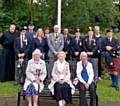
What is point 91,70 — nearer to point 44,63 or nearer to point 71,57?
point 44,63

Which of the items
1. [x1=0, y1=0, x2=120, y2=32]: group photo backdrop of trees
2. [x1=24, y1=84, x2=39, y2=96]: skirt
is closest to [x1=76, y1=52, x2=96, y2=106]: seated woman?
[x1=24, y1=84, x2=39, y2=96]: skirt

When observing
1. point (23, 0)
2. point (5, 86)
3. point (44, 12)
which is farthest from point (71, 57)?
point (23, 0)

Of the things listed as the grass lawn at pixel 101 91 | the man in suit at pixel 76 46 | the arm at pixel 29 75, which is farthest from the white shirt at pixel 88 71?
the man in suit at pixel 76 46

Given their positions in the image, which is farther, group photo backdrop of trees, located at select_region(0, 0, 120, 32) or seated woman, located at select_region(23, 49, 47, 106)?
group photo backdrop of trees, located at select_region(0, 0, 120, 32)

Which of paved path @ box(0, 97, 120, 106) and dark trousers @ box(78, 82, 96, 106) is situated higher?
dark trousers @ box(78, 82, 96, 106)

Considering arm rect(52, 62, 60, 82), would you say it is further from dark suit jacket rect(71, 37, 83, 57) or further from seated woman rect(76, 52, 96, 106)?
dark suit jacket rect(71, 37, 83, 57)

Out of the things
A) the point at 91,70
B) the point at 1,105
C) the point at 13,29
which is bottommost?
the point at 1,105

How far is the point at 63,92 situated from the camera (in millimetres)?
11516

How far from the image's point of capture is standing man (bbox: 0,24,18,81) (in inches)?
589

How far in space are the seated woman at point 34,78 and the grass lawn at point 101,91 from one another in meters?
1.77

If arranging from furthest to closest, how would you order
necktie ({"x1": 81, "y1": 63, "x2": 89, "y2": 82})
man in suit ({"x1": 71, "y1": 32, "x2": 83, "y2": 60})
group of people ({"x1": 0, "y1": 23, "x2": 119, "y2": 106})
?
man in suit ({"x1": 71, "y1": 32, "x2": 83, "y2": 60})
group of people ({"x1": 0, "y1": 23, "x2": 119, "y2": 106})
necktie ({"x1": 81, "y1": 63, "x2": 89, "y2": 82})

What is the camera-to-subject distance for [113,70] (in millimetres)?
14648

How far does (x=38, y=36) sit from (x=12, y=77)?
1.74 meters

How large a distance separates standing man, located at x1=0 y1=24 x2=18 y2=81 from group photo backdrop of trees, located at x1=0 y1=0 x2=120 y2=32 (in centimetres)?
1026
